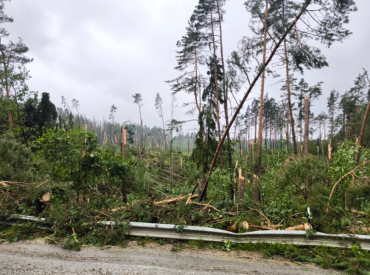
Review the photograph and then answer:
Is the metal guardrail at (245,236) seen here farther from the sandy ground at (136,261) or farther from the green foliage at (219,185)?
the green foliage at (219,185)

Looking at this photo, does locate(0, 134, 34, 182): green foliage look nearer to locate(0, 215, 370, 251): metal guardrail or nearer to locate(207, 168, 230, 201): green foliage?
locate(0, 215, 370, 251): metal guardrail

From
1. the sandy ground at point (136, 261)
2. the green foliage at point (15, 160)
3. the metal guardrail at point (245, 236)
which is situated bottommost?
the sandy ground at point (136, 261)

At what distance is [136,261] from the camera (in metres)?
3.04

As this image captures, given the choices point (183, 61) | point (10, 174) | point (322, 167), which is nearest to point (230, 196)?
point (322, 167)

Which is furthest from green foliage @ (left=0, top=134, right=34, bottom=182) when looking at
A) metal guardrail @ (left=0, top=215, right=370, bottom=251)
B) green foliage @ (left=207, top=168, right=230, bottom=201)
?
green foliage @ (left=207, top=168, right=230, bottom=201)

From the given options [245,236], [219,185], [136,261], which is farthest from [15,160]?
[245,236]

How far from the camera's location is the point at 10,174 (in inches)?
227

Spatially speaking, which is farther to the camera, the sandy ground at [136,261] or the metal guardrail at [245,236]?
the metal guardrail at [245,236]

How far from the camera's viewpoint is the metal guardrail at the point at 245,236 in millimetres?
3129

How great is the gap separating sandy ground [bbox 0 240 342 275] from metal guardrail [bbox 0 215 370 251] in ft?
0.88

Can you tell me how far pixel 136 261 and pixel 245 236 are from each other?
190 cm

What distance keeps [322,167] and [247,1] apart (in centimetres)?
580

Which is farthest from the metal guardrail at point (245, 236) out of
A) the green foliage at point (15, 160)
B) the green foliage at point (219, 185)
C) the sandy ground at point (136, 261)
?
the green foliage at point (219, 185)

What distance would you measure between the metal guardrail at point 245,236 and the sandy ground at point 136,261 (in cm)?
27
